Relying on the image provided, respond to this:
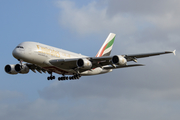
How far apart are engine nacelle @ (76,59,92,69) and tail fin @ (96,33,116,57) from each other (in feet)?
41.2

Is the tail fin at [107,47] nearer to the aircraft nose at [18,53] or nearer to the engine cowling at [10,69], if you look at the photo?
the engine cowling at [10,69]

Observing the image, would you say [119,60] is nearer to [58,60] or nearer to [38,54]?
[58,60]

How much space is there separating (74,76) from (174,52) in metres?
17.0

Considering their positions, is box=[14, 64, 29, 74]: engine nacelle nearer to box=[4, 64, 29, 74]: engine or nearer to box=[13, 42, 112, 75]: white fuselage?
box=[4, 64, 29, 74]: engine

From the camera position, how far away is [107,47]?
6275 centimetres

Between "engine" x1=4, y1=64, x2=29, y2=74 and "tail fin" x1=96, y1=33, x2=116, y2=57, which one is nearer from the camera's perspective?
"engine" x1=4, y1=64, x2=29, y2=74

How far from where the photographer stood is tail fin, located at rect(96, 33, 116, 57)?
200ft

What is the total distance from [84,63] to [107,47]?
16.2 m

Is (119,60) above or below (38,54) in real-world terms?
below

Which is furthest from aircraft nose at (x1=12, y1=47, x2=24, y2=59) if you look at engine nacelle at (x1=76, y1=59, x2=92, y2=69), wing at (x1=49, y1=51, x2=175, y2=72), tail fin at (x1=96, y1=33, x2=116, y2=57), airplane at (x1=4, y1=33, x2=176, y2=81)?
tail fin at (x1=96, y1=33, x2=116, y2=57)

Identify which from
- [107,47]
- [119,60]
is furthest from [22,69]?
[107,47]

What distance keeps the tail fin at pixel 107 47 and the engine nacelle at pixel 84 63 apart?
1257 centimetres

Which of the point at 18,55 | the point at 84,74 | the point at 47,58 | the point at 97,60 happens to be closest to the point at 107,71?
the point at 84,74

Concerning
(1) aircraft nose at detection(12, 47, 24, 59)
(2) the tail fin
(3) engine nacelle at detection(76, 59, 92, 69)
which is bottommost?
(3) engine nacelle at detection(76, 59, 92, 69)
